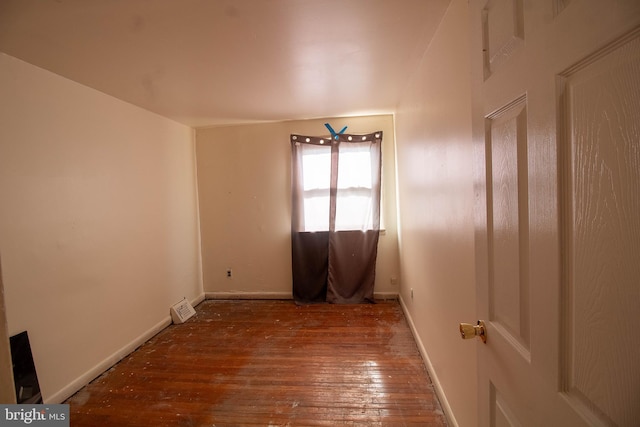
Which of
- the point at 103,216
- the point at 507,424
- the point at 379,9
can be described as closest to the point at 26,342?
the point at 103,216

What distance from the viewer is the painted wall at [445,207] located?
1203 mm

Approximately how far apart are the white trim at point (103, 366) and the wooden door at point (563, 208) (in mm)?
2536

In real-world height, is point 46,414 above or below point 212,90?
below

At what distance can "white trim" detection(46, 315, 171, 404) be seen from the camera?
178 centimetres

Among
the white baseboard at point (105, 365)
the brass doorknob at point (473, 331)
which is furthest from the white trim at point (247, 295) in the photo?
the brass doorknob at point (473, 331)

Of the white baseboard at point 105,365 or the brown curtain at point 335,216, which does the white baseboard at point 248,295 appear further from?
the white baseboard at point 105,365

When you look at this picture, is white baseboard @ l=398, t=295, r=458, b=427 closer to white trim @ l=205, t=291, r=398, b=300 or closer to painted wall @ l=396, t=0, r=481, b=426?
painted wall @ l=396, t=0, r=481, b=426

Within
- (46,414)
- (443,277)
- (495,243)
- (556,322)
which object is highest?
(495,243)

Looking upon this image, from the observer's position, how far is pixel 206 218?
3594 millimetres

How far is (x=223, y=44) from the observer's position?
1.60m

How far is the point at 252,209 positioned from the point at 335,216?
3.64 ft

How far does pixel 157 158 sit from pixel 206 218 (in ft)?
3.36

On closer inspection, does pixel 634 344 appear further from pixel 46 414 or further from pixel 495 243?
pixel 46 414

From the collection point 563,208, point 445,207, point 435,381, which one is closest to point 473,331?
point 563,208
